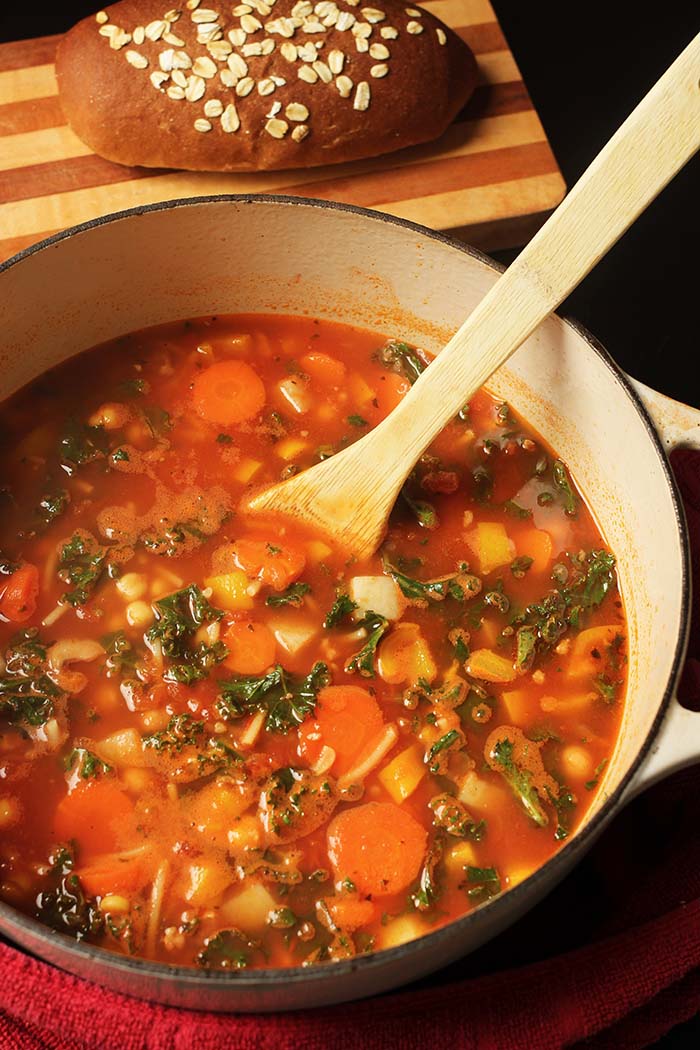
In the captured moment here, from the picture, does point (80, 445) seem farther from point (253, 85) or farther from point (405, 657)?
point (253, 85)

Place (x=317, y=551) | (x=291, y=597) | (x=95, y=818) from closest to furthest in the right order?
(x=95, y=818) < (x=291, y=597) < (x=317, y=551)

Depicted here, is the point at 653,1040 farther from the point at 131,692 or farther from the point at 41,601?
the point at 41,601

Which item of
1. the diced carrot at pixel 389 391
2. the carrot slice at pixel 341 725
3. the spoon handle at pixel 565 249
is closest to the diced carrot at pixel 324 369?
the diced carrot at pixel 389 391

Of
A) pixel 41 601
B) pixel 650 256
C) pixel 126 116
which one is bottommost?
pixel 41 601

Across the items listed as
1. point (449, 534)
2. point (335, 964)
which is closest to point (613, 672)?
point (449, 534)

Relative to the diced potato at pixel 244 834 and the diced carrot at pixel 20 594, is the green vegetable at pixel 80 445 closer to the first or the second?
the diced carrot at pixel 20 594

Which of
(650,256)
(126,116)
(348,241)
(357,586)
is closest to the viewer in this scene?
(357,586)

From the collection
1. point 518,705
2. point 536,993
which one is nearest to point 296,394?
point 518,705
